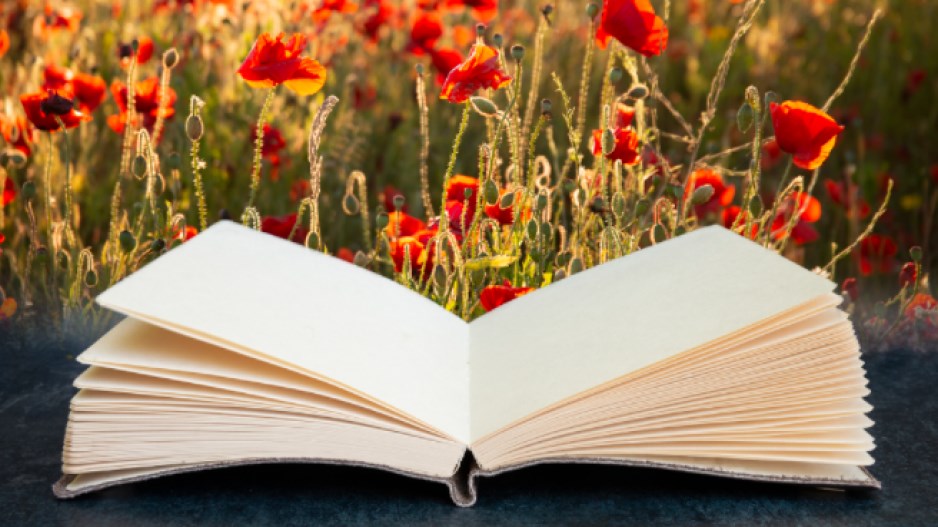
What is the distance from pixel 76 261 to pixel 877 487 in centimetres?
152

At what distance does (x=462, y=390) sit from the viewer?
1466 millimetres

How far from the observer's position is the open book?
4.52 feet

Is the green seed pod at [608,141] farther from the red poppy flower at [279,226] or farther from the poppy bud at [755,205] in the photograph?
the red poppy flower at [279,226]

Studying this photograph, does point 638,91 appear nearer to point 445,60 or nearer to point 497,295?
point 497,295

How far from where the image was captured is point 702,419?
1411 mm

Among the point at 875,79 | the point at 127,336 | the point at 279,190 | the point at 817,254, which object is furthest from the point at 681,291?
the point at 875,79

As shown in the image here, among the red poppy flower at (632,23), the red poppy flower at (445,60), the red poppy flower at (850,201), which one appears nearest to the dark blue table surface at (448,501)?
the red poppy flower at (632,23)

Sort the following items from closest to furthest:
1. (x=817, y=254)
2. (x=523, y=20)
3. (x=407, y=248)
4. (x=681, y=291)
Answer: (x=681, y=291)
(x=407, y=248)
(x=817, y=254)
(x=523, y=20)

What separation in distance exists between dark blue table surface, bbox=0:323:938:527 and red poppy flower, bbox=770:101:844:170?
475 millimetres

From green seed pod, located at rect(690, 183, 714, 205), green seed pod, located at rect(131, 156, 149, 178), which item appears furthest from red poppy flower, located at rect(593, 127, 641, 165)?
green seed pod, located at rect(131, 156, 149, 178)

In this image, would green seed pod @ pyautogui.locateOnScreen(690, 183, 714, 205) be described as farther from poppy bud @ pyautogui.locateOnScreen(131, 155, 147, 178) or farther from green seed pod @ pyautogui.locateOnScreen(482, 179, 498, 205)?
poppy bud @ pyautogui.locateOnScreen(131, 155, 147, 178)

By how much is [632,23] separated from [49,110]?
92 centimetres

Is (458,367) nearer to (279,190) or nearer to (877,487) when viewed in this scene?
(877,487)

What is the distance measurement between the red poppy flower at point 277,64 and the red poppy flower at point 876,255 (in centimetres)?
147
